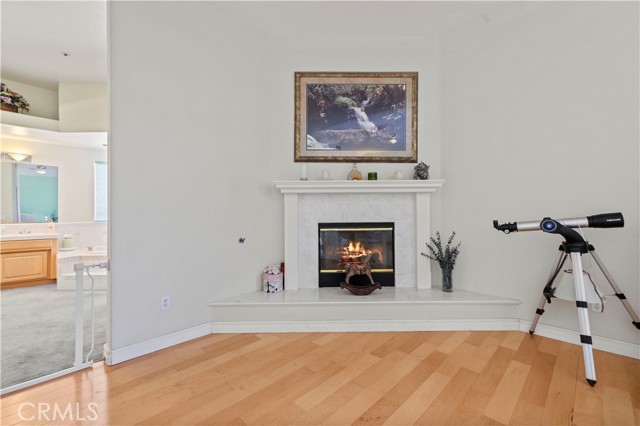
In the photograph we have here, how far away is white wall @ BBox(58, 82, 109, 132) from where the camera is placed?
4.04 m

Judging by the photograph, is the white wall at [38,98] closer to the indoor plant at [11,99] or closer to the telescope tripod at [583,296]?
the indoor plant at [11,99]

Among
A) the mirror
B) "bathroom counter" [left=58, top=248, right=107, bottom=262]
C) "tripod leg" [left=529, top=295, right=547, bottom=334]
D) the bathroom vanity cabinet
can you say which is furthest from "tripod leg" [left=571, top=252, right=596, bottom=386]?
the mirror

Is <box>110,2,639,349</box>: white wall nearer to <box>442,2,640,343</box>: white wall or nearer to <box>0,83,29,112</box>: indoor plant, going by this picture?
<box>442,2,640,343</box>: white wall

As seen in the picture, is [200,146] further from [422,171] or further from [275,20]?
[422,171]

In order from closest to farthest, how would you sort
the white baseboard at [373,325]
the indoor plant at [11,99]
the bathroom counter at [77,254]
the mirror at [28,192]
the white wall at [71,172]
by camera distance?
the white baseboard at [373,325] < the indoor plant at [11,99] < the bathroom counter at [77,254] < the mirror at [28,192] < the white wall at [71,172]

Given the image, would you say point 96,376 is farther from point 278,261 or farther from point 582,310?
point 582,310

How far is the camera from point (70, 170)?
482 cm

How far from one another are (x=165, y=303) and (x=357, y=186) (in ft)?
6.75

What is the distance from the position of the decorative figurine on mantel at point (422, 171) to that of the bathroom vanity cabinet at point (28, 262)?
5.65 metres

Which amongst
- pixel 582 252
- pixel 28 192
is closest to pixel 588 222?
pixel 582 252

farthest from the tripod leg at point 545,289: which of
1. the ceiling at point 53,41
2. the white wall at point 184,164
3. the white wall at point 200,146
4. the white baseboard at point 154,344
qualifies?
the ceiling at point 53,41

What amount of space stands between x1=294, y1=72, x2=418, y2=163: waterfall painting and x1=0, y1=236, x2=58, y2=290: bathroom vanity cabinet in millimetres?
4481

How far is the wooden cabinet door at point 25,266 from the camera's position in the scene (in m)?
4.01

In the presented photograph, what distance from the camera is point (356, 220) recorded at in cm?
302
